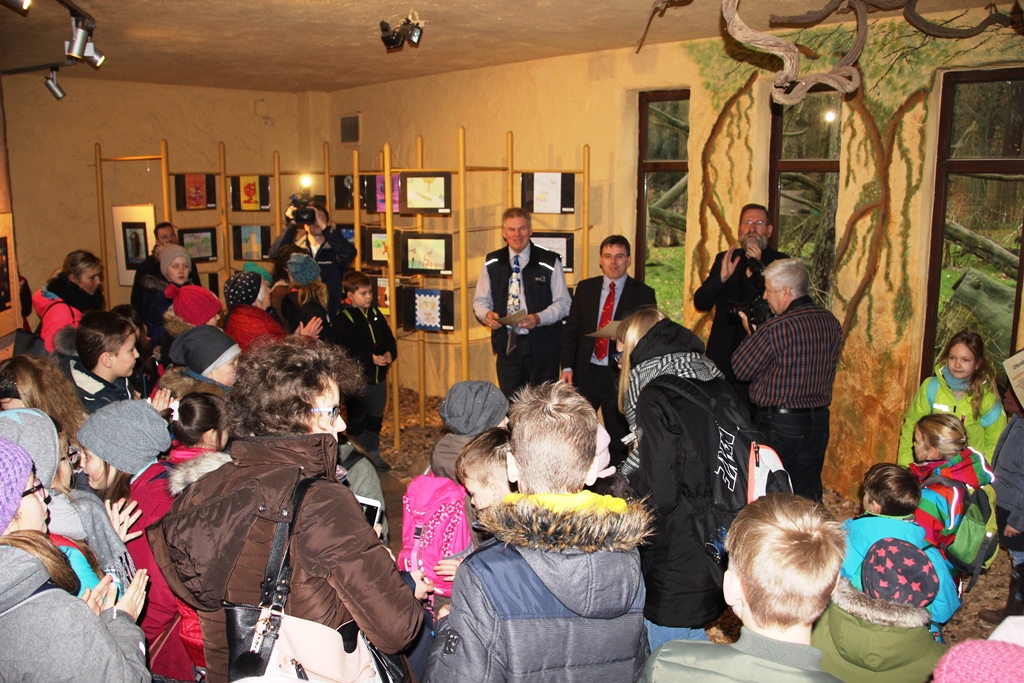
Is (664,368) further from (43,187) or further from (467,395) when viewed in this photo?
(43,187)

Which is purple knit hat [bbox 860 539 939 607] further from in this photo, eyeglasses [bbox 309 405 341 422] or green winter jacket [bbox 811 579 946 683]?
eyeglasses [bbox 309 405 341 422]

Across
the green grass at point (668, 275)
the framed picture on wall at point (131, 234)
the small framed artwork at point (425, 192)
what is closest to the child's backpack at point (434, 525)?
the small framed artwork at point (425, 192)

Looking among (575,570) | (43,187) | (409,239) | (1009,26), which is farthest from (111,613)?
(43,187)

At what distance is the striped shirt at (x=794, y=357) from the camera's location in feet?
12.9

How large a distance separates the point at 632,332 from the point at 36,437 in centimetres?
199

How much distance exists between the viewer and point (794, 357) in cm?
395

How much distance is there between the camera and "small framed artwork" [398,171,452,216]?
607 centimetres

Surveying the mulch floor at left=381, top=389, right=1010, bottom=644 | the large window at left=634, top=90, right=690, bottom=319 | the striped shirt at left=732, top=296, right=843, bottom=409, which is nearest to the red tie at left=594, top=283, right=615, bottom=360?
the large window at left=634, top=90, right=690, bottom=319

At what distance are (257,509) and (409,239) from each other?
483 centimetres

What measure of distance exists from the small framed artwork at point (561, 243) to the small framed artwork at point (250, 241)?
3536 mm

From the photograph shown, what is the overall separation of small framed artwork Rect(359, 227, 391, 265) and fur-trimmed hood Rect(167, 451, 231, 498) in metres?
4.79

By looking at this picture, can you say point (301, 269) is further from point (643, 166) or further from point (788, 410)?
point (788, 410)

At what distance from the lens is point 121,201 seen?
8.63m

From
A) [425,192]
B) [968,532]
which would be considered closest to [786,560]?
[968,532]
